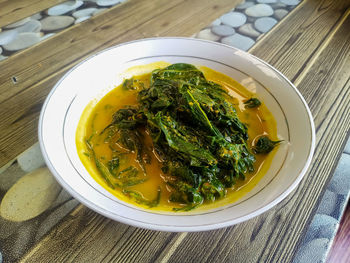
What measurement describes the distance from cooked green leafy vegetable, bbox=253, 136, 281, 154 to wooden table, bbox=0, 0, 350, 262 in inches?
11.9

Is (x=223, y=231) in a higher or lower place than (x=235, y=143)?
lower

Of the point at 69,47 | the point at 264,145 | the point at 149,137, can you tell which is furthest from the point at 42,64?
the point at 264,145

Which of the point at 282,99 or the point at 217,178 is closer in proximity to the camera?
the point at 217,178

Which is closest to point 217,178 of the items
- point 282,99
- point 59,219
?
point 282,99

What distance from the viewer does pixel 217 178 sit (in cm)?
159

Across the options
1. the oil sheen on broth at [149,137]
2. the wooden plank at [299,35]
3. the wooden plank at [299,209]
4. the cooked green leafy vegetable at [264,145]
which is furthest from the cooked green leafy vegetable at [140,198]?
the wooden plank at [299,35]

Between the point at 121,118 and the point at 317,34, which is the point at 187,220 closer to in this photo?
the point at 121,118

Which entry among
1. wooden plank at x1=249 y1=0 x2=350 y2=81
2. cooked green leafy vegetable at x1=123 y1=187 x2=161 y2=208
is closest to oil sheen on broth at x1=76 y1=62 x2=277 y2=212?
cooked green leafy vegetable at x1=123 y1=187 x2=161 y2=208

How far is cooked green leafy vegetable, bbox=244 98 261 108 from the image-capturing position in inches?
75.5

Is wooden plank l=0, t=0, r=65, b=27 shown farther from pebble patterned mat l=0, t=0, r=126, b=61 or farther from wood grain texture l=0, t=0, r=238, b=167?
wood grain texture l=0, t=0, r=238, b=167

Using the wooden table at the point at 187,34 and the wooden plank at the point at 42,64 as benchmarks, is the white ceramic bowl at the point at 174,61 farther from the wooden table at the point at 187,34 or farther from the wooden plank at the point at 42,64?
the wooden plank at the point at 42,64

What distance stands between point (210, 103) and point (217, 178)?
0.44m

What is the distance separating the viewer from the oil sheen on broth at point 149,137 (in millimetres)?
1538

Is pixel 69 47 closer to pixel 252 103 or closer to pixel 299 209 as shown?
pixel 252 103
